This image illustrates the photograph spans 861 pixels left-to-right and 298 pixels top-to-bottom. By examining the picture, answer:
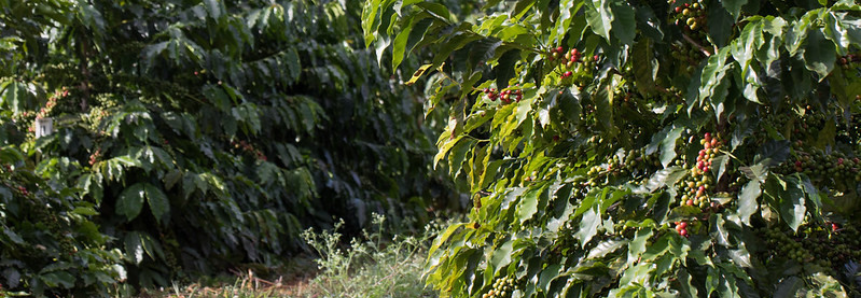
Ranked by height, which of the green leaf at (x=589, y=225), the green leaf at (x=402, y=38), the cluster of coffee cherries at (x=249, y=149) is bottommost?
the cluster of coffee cherries at (x=249, y=149)

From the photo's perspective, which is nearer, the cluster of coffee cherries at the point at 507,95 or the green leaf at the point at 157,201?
the cluster of coffee cherries at the point at 507,95

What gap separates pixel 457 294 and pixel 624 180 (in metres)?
0.61

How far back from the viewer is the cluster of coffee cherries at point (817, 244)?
1.80m

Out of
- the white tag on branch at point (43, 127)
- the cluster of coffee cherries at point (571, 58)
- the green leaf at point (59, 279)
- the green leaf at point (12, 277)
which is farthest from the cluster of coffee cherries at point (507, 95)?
the white tag on branch at point (43, 127)

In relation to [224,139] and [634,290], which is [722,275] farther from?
[224,139]

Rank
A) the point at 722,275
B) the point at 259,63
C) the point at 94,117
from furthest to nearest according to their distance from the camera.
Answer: the point at 259,63
the point at 94,117
the point at 722,275

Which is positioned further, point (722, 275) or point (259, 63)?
point (259, 63)

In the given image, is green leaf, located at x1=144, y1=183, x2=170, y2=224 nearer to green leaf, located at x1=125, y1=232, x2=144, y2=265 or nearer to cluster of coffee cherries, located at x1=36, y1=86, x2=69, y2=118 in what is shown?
green leaf, located at x1=125, y1=232, x2=144, y2=265

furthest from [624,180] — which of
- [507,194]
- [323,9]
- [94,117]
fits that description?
[323,9]

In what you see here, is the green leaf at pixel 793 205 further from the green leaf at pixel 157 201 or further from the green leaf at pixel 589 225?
the green leaf at pixel 157 201

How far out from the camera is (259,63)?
17.2 ft

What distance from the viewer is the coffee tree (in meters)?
1.65

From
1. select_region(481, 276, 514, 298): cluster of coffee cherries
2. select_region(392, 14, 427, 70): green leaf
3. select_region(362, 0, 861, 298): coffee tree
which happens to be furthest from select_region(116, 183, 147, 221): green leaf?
select_region(392, 14, 427, 70): green leaf

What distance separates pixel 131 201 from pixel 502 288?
264cm
